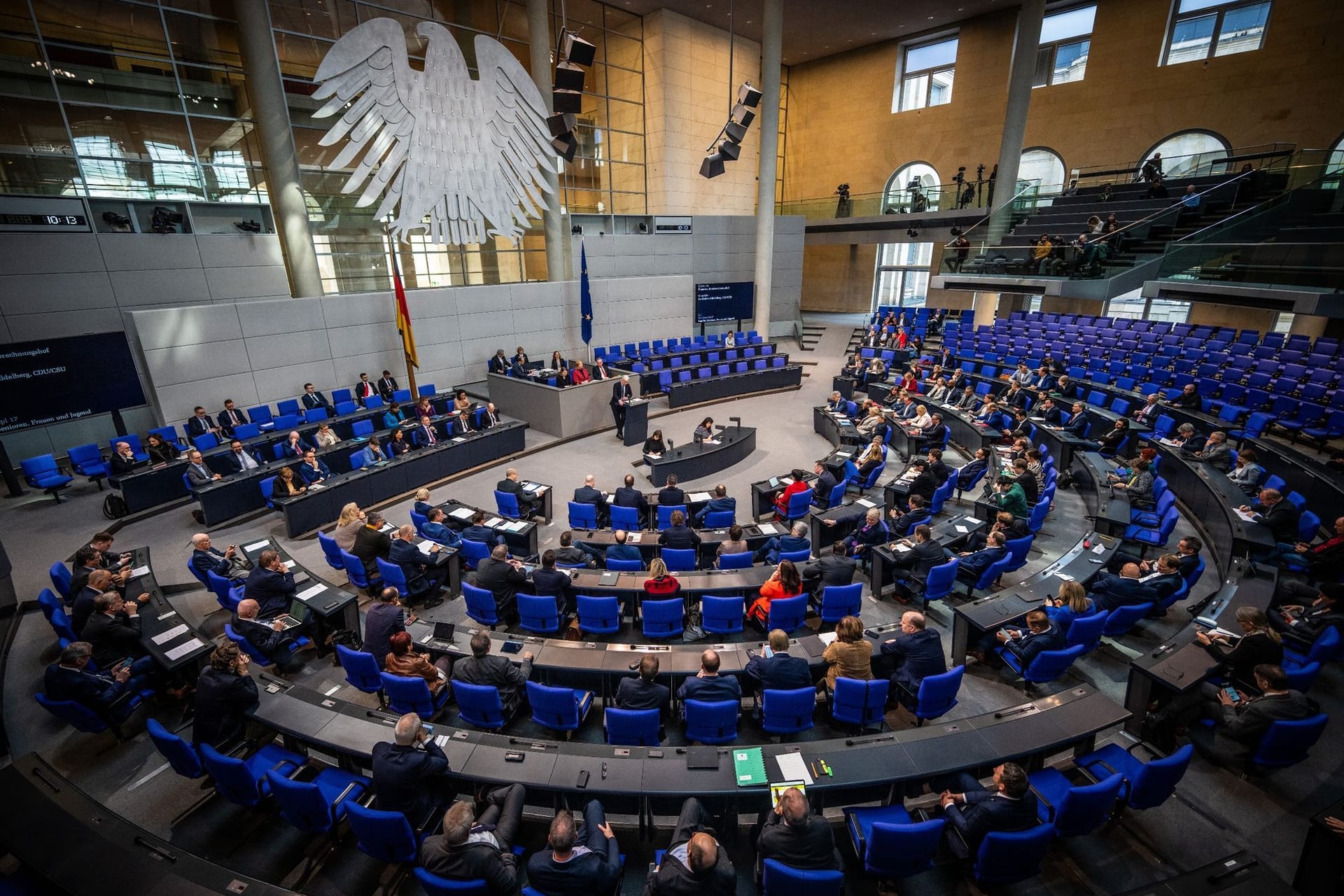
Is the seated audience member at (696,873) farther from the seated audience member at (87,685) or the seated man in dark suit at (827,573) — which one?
the seated audience member at (87,685)

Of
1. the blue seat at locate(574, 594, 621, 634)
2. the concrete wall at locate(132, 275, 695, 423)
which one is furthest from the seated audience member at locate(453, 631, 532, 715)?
the concrete wall at locate(132, 275, 695, 423)

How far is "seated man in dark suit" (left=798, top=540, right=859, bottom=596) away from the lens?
6.71 meters

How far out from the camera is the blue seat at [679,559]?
7461 millimetres

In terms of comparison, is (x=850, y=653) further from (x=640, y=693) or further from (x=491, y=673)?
(x=491, y=673)

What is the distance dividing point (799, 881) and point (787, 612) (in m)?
3.11

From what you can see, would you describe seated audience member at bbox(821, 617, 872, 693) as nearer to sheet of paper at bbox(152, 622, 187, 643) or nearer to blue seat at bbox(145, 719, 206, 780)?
blue seat at bbox(145, 719, 206, 780)

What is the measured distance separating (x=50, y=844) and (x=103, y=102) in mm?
14929

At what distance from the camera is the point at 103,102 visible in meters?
12.1

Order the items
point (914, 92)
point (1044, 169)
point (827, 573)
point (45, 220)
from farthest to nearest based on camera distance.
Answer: point (914, 92), point (1044, 169), point (45, 220), point (827, 573)

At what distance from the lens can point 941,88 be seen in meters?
25.0

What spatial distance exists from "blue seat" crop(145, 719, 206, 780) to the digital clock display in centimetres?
1208

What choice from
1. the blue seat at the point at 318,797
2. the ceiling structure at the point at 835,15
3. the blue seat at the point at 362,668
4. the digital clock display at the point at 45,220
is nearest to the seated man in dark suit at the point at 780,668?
the blue seat at the point at 318,797

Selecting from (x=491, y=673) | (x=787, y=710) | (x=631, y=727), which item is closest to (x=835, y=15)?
(x=787, y=710)

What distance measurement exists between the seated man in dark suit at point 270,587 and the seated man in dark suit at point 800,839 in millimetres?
5539
